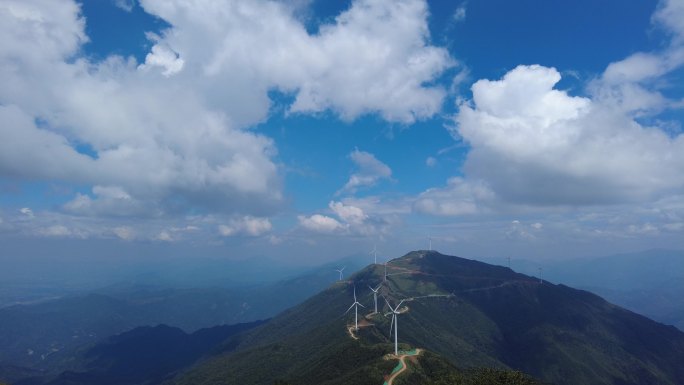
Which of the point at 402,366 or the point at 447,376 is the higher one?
the point at 447,376

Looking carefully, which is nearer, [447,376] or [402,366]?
[447,376]

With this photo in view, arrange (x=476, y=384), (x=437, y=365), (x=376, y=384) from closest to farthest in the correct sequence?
(x=476, y=384)
(x=376, y=384)
(x=437, y=365)

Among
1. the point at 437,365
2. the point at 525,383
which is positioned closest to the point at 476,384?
the point at 525,383

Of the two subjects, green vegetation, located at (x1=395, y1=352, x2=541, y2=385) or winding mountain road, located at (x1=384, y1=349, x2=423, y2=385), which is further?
winding mountain road, located at (x1=384, y1=349, x2=423, y2=385)

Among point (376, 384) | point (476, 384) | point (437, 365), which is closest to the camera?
point (476, 384)

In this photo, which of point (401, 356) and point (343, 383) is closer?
point (343, 383)

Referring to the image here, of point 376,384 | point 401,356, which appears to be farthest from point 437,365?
point 376,384

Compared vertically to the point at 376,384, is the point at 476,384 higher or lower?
higher

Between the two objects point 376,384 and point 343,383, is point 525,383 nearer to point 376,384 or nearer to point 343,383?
point 376,384

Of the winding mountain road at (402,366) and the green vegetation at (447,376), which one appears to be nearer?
the green vegetation at (447,376)
